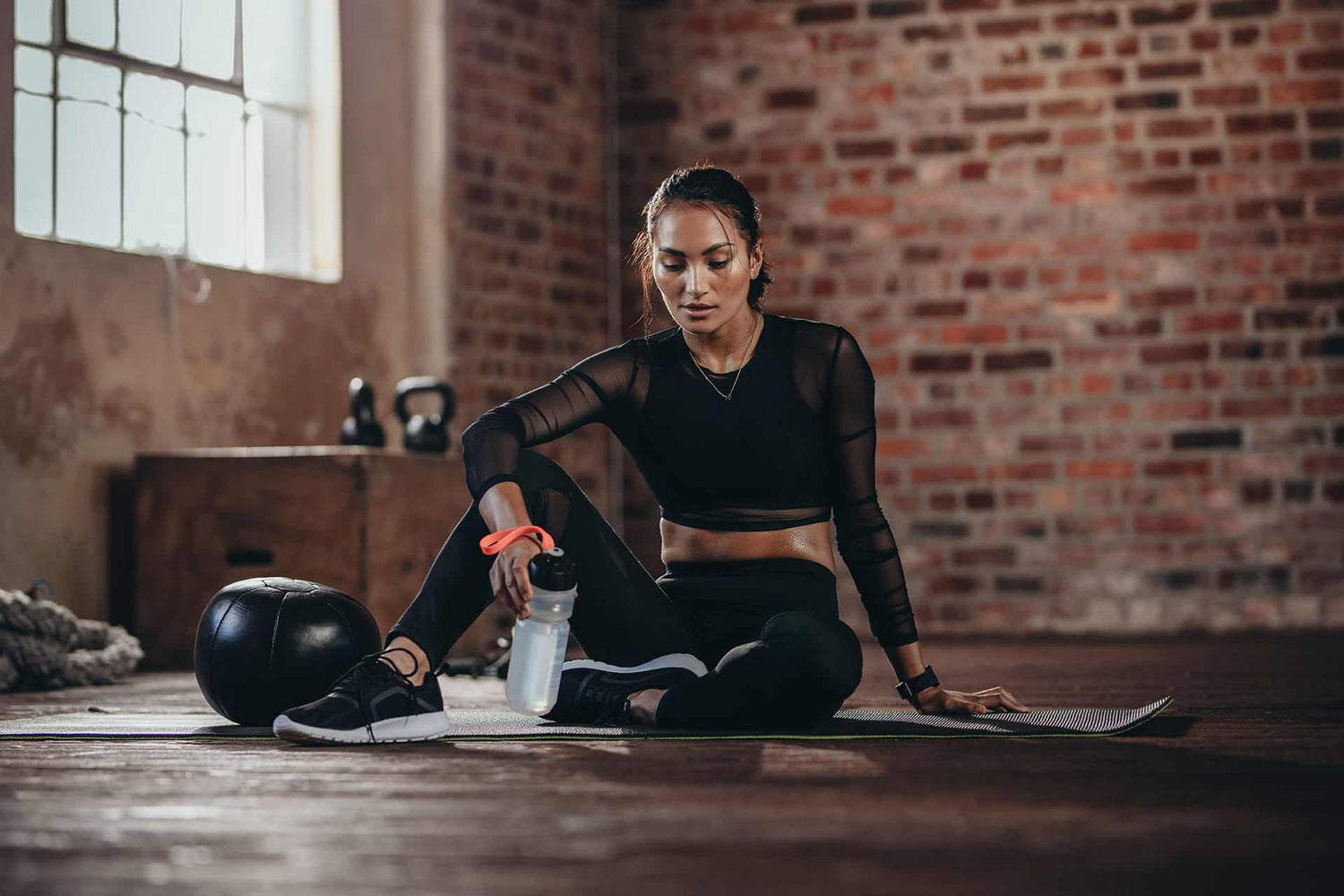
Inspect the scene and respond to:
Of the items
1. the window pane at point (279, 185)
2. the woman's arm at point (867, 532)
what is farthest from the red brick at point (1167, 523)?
the woman's arm at point (867, 532)

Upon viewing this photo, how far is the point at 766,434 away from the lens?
104 inches

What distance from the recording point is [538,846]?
1556 millimetres

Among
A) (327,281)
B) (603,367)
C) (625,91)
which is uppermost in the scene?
(625,91)

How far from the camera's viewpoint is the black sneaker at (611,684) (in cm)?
262

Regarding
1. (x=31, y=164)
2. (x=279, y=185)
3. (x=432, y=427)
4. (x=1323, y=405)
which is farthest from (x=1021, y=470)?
(x=31, y=164)

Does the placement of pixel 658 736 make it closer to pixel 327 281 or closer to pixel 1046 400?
pixel 327 281

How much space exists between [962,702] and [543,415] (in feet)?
2.57

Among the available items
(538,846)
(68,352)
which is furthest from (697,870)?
(68,352)

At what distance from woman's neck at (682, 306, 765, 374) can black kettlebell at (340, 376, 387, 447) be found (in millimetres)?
2119

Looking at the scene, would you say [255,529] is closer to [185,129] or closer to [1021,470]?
[185,129]

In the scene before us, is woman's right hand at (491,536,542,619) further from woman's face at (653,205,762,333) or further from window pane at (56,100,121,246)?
window pane at (56,100,121,246)

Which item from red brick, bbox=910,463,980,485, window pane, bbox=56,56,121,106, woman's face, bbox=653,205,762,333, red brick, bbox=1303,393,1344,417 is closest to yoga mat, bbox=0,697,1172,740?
woman's face, bbox=653,205,762,333

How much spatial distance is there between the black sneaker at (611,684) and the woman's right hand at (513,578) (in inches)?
13.4

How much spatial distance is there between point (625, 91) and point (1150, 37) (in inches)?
72.2
